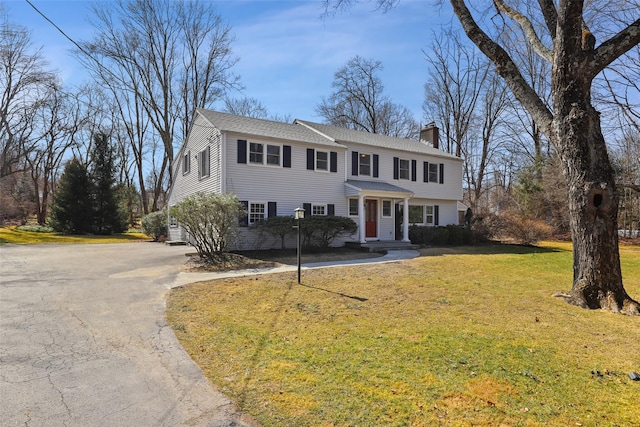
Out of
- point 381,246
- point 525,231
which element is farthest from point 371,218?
point 525,231

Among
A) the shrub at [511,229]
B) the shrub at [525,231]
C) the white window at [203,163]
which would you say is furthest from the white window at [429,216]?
the white window at [203,163]

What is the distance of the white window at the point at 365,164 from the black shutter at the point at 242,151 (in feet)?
21.7

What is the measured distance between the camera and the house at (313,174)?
14.6 meters

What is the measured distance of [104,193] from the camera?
26234mm

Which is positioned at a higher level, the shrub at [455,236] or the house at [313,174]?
the house at [313,174]

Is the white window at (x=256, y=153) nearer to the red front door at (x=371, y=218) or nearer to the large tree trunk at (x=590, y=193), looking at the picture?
the red front door at (x=371, y=218)

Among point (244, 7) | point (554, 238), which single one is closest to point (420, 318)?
point (244, 7)

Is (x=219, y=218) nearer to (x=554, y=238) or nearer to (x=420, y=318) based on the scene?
(x=420, y=318)

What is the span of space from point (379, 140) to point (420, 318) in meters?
16.4

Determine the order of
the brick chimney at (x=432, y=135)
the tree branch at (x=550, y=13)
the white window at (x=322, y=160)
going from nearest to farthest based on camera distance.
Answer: the tree branch at (x=550, y=13)
the white window at (x=322, y=160)
the brick chimney at (x=432, y=135)

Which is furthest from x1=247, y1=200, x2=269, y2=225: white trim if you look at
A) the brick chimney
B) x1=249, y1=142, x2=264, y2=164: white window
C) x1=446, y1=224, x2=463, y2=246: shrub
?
the brick chimney

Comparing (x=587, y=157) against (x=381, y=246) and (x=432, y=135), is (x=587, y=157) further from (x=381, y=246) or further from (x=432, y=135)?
(x=432, y=135)

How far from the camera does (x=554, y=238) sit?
22.7 metres

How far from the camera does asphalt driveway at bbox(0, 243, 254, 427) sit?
115 inches
